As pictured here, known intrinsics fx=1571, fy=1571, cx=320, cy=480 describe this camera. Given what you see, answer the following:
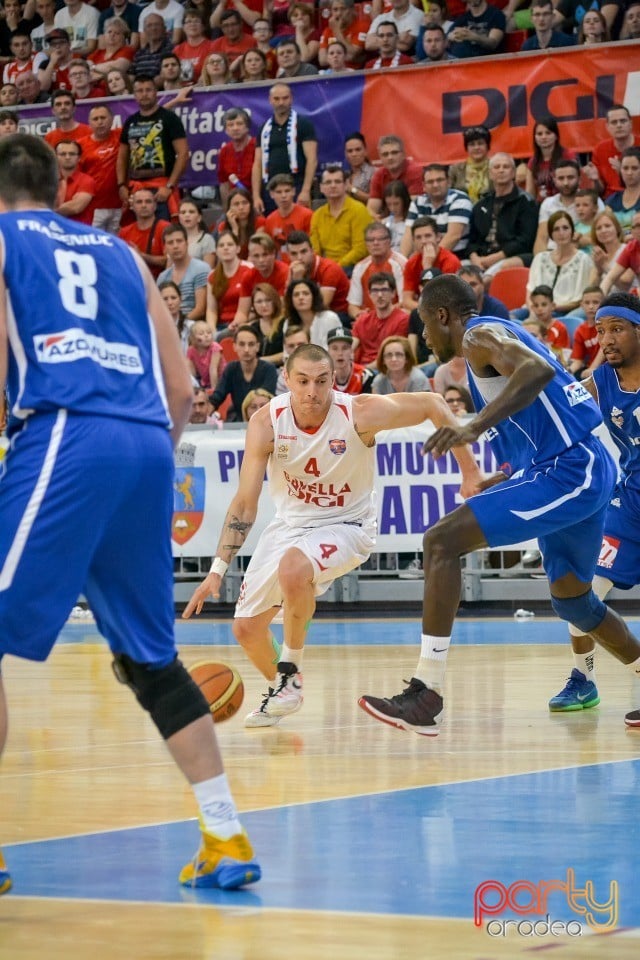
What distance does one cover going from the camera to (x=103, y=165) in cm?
1956

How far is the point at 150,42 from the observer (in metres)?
21.1

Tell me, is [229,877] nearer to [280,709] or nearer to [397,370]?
[280,709]

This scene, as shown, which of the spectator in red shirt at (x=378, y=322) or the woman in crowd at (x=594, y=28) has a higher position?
the woman in crowd at (x=594, y=28)

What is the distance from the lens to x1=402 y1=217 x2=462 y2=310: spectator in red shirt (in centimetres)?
1549

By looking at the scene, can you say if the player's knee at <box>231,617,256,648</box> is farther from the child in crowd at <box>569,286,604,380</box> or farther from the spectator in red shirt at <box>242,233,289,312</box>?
the spectator in red shirt at <box>242,233,289,312</box>

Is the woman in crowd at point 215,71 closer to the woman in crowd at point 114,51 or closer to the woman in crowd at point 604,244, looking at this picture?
the woman in crowd at point 114,51

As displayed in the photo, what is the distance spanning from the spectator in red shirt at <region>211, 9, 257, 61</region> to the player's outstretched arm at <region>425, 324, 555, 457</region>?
13.9 m

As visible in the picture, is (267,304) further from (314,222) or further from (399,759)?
(399,759)

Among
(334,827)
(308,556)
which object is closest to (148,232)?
(308,556)

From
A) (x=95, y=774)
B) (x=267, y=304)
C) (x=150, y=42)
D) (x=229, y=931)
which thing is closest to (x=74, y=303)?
(x=229, y=931)

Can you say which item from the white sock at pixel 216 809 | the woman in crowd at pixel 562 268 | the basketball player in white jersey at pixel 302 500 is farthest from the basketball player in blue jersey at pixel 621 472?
the woman in crowd at pixel 562 268

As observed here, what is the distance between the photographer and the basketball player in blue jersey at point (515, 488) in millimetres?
6906

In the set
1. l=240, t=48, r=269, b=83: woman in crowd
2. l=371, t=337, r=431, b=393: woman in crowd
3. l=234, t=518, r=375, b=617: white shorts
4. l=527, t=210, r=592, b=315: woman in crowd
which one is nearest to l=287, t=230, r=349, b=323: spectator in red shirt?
l=371, t=337, r=431, b=393: woman in crowd

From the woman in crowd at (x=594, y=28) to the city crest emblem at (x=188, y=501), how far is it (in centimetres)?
642
